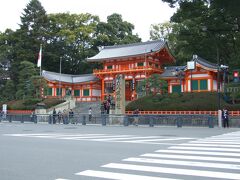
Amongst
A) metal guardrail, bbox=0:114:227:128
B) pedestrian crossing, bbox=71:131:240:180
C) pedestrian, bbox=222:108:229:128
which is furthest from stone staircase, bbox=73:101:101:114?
pedestrian crossing, bbox=71:131:240:180

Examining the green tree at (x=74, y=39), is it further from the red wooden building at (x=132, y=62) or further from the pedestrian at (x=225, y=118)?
the pedestrian at (x=225, y=118)

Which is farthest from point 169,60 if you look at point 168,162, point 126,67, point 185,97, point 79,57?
point 168,162

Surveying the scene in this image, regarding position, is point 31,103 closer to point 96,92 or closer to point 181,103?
point 96,92

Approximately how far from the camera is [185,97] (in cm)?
3784

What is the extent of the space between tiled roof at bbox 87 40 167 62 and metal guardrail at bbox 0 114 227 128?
744 inches

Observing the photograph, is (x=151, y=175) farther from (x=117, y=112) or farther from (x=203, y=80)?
(x=203, y=80)

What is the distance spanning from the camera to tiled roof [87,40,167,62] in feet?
162

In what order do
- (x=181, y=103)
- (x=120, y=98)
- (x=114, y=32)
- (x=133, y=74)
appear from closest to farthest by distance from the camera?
(x=120, y=98) < (x=181, y=103) < (x=133, y=74) < (x=114, y=32)

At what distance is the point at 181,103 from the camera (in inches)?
1426

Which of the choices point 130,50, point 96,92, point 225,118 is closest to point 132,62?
point 130,50

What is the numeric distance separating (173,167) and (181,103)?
2876cm

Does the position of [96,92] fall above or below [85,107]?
above

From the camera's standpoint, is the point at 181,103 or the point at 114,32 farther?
the point at 114,32

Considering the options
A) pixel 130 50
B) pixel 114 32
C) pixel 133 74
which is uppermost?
pixel 114 32
